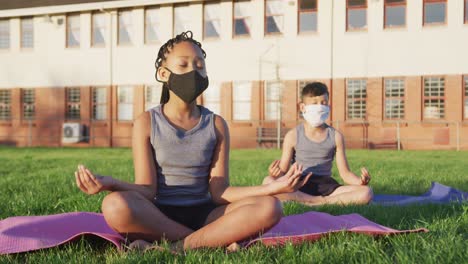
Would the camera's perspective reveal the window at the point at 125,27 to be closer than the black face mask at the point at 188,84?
No

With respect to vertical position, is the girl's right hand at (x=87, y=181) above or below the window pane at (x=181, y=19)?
below

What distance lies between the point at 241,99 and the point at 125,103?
18.4 ft

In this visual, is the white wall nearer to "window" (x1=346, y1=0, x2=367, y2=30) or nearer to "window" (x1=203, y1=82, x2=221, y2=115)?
"window" (x1=346, y1=0, x2=367, y2=30)

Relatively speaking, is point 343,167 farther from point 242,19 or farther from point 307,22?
point 242,19

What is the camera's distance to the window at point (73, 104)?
2853 cm

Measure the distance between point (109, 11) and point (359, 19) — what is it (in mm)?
11423

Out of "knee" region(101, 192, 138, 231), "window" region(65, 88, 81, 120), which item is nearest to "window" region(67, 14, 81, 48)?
"window" region(65, 88, 81, 120)

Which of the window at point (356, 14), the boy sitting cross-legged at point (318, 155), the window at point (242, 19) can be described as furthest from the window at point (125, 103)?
the boy sitting cross-legged at point (318, 155)

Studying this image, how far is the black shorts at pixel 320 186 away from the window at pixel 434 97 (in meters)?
17.2

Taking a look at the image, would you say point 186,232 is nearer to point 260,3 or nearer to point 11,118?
point 260,3

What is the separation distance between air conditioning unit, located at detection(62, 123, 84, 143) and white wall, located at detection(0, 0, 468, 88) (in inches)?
83.3

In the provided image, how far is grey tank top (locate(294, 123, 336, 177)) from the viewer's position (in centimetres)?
706

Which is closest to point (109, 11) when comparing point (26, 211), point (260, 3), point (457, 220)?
point (260, 3)

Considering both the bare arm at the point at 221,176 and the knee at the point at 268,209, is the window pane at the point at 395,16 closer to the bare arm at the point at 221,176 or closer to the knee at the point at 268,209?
the bare arm at the point at 221,176
